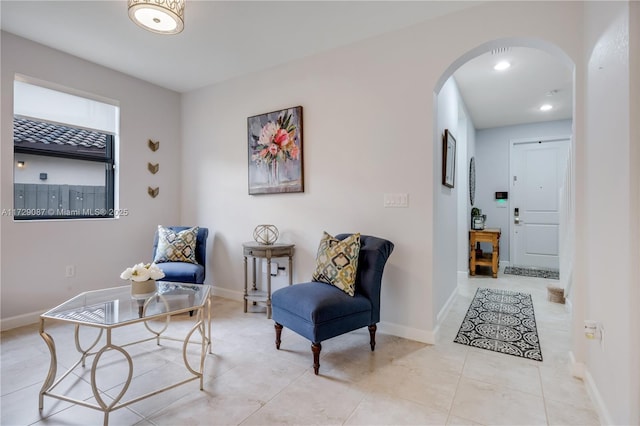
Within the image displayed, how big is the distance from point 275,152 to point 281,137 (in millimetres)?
177

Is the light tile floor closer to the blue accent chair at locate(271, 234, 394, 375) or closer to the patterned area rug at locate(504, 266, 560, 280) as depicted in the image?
the blue accent chair at locate(271, 234, 394, 375)

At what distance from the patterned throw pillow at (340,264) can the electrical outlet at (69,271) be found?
8.66 feet

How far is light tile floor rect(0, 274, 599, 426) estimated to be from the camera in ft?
5.25

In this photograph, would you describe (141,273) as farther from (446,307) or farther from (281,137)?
(446,307)

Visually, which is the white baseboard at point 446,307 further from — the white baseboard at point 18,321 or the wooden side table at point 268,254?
the white baseboard at point 18,321

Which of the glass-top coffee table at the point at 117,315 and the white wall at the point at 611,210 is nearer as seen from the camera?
the white wall at the point at 611,210

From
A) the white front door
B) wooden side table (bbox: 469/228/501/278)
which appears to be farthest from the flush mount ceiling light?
the white front door

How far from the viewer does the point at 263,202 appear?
3.49m

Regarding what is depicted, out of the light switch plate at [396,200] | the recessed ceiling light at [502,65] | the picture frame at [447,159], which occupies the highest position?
the recessed ceiling light at [502,65]

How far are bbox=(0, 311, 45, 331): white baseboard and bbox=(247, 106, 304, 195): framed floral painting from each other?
2385 mm

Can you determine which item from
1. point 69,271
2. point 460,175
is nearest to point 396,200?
point 460,175

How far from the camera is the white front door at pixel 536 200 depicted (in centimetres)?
539

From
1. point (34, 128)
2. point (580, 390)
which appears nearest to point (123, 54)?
point (34, 128)

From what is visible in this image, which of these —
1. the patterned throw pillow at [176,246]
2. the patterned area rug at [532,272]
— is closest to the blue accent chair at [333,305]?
the patterned throw pillow at [176,246]
